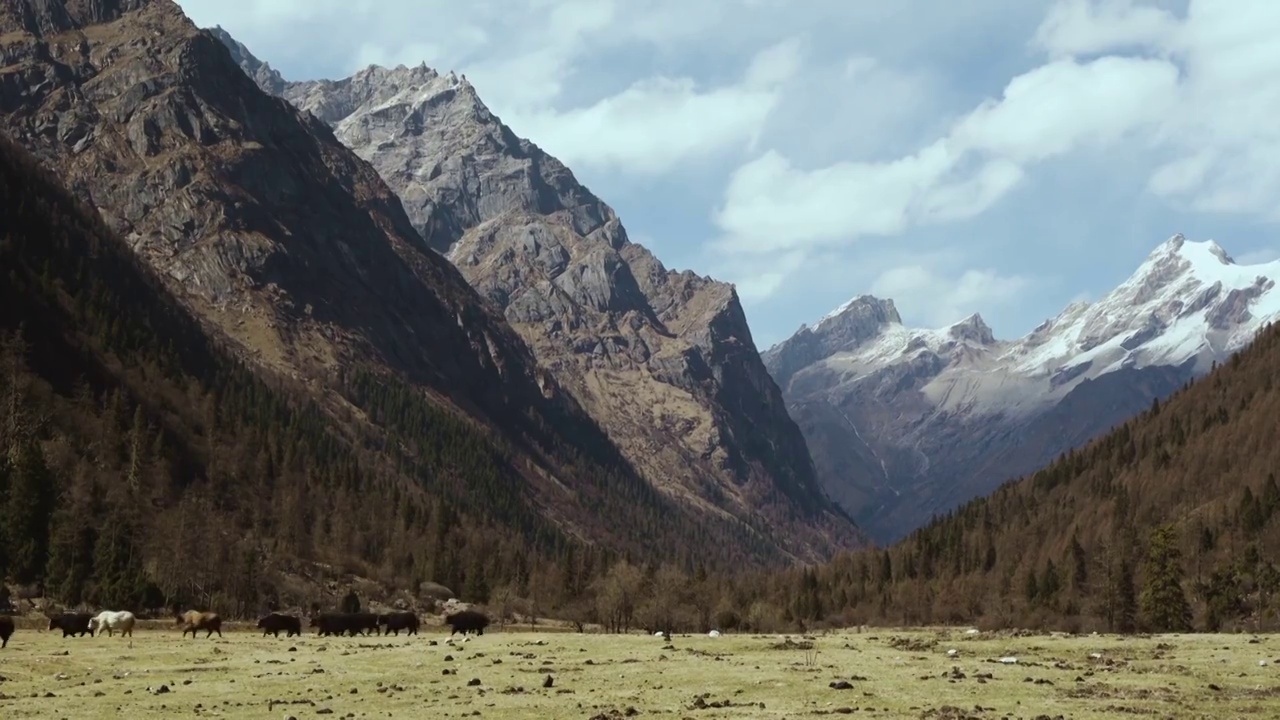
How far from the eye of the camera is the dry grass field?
4825 cm

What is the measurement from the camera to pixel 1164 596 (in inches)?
6107

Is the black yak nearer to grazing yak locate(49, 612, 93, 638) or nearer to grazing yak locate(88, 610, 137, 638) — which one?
grazing yak locate(88, 610, 137, 638)

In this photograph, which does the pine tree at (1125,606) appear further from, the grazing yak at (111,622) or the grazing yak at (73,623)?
the grazing yak at (73,623)

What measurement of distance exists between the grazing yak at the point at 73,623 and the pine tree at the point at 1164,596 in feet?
413

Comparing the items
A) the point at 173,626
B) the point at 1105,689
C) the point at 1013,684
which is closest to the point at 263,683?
the point at 1013,684

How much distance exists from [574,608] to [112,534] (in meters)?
74.0

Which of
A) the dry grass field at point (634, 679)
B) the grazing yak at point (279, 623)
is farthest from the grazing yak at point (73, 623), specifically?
the grazing yak at point (279, 623)

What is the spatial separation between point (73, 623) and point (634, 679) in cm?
4744

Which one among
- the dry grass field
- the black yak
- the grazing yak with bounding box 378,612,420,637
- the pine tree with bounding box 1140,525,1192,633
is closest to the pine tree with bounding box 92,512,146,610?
the black yak

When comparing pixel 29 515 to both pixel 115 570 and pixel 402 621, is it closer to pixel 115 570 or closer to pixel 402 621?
pixel 115 570

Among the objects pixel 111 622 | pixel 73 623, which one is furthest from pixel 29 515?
pixel 73 623

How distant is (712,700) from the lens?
5131cm

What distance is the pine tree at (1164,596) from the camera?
6102 inches

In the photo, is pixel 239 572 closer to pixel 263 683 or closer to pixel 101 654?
pixel 101 654
